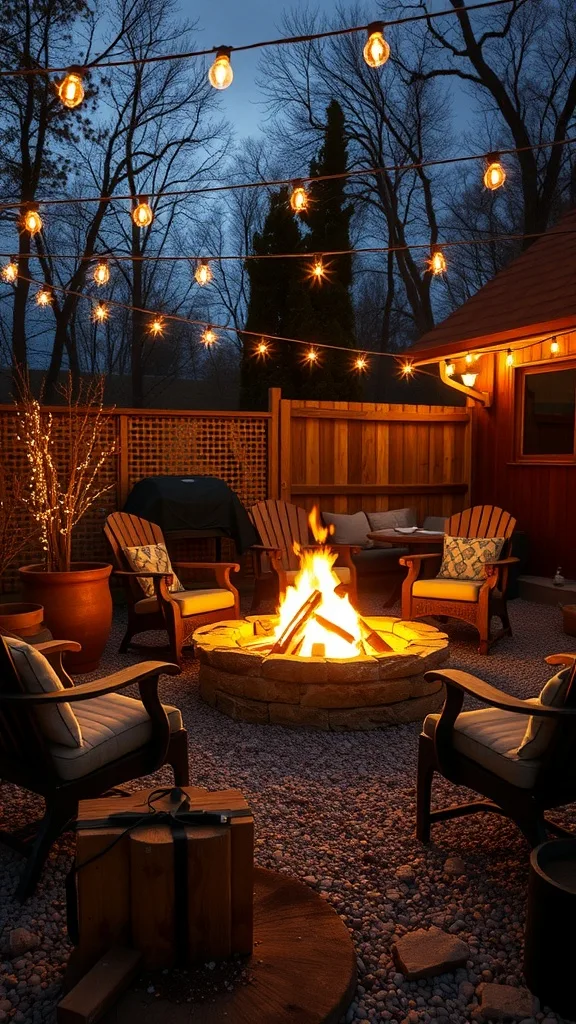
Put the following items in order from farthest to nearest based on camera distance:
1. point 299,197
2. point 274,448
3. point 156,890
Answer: point 274,448 → point 299,197 → point 156,890

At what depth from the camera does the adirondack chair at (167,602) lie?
4898 millimetres

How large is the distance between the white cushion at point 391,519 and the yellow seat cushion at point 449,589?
2.29 meters

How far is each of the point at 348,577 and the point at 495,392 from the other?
3272 mm

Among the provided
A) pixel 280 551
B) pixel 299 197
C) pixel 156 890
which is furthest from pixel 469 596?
pixel 156 890

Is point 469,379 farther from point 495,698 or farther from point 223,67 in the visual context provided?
point 495,698

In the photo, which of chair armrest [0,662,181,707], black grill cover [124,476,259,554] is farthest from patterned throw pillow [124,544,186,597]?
chair armrest [0,662,181,707]

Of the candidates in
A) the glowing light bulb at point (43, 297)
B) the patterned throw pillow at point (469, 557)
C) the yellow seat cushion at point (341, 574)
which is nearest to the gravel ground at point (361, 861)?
the patterned throw pillow at point (469, 557)

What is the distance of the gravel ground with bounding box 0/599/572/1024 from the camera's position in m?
1.89

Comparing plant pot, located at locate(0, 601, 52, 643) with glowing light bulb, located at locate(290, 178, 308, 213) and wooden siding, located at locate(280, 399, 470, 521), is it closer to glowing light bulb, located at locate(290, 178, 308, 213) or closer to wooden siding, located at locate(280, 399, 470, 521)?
glowing light bulb, located at locate(290, 178, 308, 213)

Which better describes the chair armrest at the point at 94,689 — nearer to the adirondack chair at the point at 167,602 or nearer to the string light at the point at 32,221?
the adirondack chair at the point at 167,602

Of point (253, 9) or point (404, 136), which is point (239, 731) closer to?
point (404, 136)

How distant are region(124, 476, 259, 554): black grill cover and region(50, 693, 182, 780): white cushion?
3.65 m

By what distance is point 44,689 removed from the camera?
234 cm

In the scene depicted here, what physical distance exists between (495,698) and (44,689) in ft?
4.48
